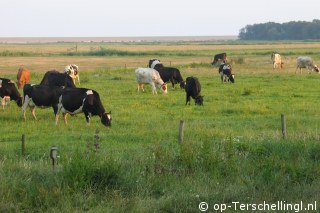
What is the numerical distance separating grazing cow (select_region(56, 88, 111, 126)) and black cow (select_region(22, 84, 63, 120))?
1.91 ft

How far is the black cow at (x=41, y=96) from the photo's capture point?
786 inches

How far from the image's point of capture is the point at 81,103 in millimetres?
19125

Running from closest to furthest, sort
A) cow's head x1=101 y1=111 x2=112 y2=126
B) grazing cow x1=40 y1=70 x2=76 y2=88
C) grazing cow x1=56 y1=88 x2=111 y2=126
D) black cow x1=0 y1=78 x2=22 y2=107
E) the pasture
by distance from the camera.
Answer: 1. the pasture
2. cow's head x1=101 y1=111 x2=112 y2=126
3. grazing cow x1=56 y1=88 x2=111 y2=126
4. black cow x1=0 y1=78 x2=22 y2=107
5. grazing cow x1=40 y1=70 x2=76 y2=88

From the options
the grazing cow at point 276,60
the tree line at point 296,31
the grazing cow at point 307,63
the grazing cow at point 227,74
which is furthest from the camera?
the tree line at point 296,31

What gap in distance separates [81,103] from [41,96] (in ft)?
6.05

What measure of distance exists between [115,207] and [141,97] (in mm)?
17776

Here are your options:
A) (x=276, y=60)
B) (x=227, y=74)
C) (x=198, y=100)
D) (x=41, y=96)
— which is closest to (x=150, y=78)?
(x=198, y=100)

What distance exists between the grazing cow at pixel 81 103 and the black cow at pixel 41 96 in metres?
0.58

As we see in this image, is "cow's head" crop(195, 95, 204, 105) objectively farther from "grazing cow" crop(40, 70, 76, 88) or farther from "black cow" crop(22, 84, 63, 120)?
"black cow" crop(22, 84, 63, 120)

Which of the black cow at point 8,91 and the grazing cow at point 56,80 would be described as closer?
the black cow at point 8,91

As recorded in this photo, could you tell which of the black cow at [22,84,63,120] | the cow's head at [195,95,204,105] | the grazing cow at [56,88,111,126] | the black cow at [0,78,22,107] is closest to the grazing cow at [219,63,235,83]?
the cow's head at [195,95,204,105]

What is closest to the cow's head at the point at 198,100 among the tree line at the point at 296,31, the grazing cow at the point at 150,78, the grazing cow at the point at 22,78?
the grazing cow at the point at 150,78

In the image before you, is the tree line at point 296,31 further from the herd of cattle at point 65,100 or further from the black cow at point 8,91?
the herd of cattle at point 65,100

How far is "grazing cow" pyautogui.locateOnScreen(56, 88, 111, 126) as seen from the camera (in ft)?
62.5
